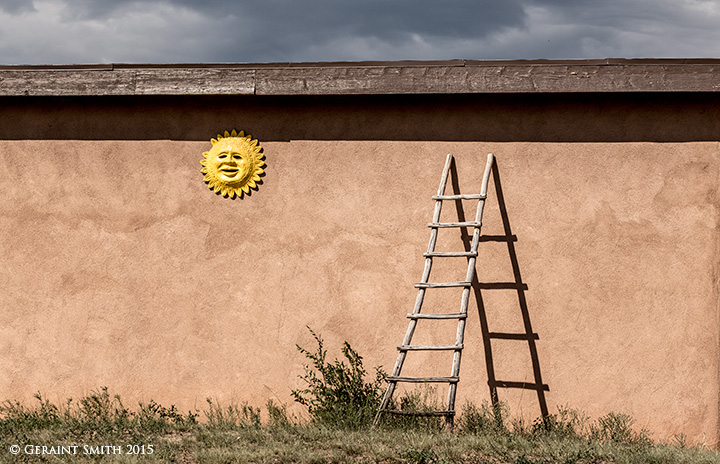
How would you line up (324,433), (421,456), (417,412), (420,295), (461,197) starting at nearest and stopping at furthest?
(421,456), (324,433), (417,412), (420,295), (461,197)

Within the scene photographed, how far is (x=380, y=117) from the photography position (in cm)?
635

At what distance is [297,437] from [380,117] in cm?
261

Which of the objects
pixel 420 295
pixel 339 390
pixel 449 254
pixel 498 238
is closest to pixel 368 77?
→ pixel 449 254

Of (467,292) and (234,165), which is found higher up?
(234,165)

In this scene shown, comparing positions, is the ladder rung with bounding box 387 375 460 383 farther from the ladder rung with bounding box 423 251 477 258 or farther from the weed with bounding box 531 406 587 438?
the ladder rung with bounding box 423 251 477 258

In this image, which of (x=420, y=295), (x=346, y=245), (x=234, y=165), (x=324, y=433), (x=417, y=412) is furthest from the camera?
(x=234, y=165)

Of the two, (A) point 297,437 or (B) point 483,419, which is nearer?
(A) point 297,437

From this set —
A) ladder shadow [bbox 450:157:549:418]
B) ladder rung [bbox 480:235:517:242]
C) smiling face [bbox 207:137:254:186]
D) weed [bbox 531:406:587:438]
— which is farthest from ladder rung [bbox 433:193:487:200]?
weed [bbox 531:406:587:438]

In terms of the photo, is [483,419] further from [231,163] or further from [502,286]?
[231,163]

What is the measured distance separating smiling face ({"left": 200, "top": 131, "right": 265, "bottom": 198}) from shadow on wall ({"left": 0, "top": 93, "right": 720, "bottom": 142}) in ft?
0.42

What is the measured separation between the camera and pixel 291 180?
21.0 feet

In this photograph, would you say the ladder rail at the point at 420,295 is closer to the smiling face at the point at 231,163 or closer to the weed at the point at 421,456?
the weed at the point at 421,456
